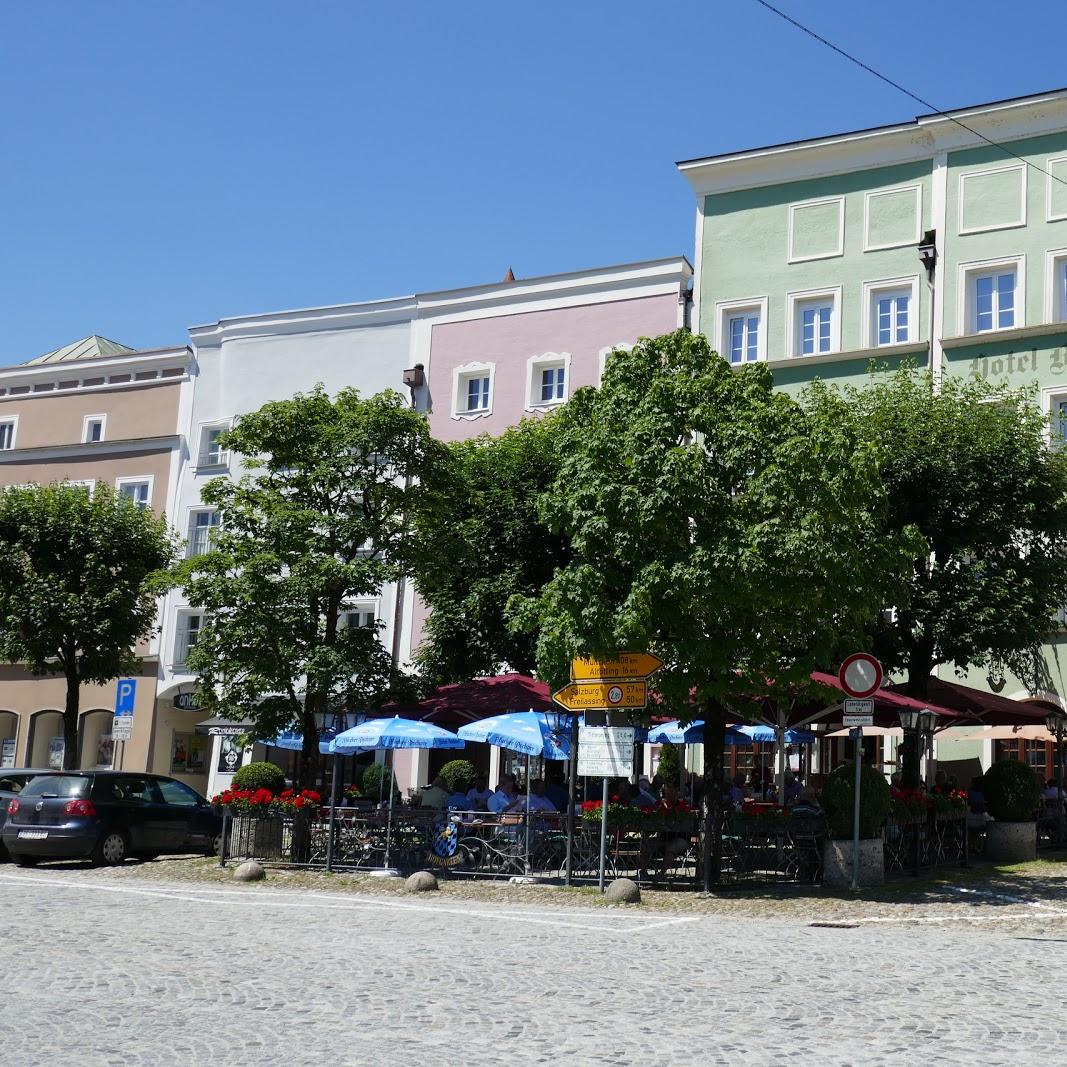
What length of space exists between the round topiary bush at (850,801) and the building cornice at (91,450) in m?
29.5

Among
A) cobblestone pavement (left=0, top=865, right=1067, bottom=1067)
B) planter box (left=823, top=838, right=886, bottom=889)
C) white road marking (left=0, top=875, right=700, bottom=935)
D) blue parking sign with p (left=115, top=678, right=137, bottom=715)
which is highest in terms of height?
blue parking sign with p (left=115, top=678, right=137, bottom=715)

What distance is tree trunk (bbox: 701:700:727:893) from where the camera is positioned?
19125 mm

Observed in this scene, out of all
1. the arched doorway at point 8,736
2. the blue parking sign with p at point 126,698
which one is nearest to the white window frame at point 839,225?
the blue parking sign with p at point 126,698

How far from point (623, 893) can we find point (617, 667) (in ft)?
9.70

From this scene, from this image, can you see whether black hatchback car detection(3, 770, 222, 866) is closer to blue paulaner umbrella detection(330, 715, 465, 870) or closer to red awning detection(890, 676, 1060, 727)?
blue paulaner umbrella detection(330, 715, 465, 870)

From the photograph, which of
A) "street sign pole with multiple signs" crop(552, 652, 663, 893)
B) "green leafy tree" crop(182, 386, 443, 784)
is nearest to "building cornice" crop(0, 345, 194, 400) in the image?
"green leafy tree" crop(182, 386, 443, 784)

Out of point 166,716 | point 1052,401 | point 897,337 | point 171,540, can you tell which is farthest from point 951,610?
point 166,716

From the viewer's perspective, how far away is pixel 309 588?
2261 centimetres

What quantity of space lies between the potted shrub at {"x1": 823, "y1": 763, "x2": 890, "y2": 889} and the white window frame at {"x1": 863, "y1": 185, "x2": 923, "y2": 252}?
19.4 meters

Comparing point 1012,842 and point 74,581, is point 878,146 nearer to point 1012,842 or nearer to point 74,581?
point 1012,842

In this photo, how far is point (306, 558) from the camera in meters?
22.8

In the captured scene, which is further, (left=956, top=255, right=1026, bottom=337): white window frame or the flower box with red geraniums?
(left=956, top=255, right=1026, bottom=337): white window frame

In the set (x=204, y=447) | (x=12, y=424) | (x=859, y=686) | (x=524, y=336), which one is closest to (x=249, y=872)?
(x=859, y=686)

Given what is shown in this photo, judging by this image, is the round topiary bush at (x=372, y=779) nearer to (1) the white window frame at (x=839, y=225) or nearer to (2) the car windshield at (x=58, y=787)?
(2) the car windshield at (x=58, y=787)
